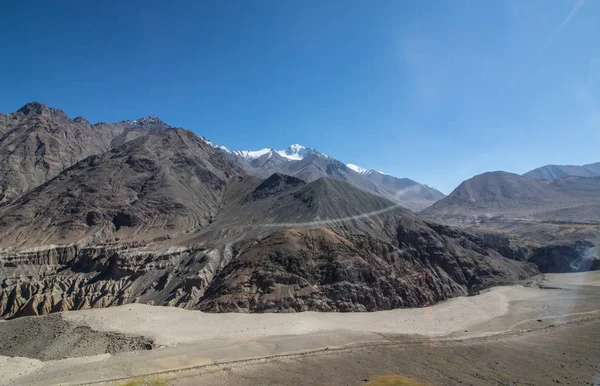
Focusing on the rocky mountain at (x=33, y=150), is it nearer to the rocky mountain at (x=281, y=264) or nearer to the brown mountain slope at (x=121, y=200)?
the brown mountain slope at (x=121, y=200)

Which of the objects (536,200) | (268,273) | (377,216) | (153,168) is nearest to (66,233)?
(153,168)

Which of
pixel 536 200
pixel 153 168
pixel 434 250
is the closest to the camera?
pixel 434 250

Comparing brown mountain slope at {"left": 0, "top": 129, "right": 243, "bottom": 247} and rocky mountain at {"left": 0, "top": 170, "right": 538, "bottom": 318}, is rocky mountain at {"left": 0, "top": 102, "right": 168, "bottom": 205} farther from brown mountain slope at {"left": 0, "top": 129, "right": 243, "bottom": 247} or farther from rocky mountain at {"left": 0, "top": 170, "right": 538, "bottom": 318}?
rocky mountain at {"left": 0, "top": 170, "right": 538, "bottom": 318}

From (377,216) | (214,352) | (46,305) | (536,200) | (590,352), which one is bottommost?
(590,352)

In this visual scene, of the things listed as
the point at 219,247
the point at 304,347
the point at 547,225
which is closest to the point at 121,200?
the point at 219,247

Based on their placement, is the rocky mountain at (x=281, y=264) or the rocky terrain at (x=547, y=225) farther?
the rocky terrain at (x=547, y=225)

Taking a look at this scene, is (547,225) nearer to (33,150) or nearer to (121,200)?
(121,200)

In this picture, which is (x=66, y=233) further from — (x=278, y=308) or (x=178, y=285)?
(x=278, y=308)

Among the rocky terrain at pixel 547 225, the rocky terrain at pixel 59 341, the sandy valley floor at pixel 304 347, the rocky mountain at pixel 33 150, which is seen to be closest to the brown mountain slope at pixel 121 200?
the rocky mountain at pixel 33 150
